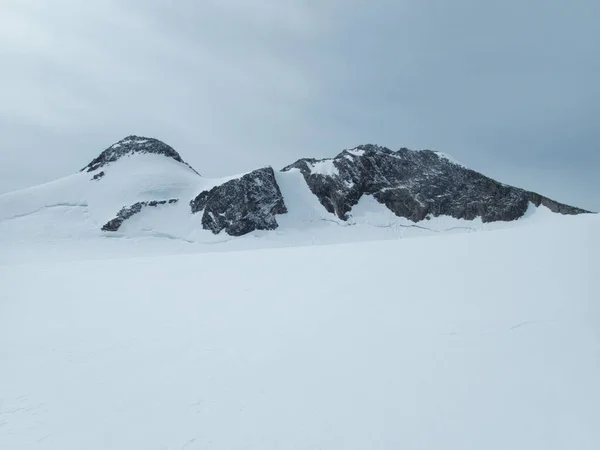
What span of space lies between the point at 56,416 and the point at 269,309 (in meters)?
4.96

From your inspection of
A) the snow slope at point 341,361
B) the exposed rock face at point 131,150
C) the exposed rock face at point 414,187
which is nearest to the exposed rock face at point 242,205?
the exposed rock face at point 414,187

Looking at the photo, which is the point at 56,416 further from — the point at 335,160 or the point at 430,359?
the point at 335,160

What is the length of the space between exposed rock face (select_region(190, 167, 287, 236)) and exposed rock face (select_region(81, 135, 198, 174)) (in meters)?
26.7

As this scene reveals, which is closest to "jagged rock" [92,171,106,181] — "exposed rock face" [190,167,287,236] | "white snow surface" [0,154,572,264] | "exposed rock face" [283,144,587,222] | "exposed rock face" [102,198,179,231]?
"white snow surface" [0,154,572,264]

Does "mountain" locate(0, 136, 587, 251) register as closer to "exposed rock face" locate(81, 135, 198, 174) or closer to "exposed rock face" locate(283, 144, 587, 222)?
"exposed rock face" locate(283, 144, 587, 222)

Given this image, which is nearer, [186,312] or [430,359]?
[430,359]

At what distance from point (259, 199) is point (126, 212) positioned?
2415cm

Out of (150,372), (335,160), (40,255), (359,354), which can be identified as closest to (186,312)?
(150,372)

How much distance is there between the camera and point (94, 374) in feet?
20.2

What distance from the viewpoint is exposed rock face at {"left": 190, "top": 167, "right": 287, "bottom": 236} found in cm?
5500

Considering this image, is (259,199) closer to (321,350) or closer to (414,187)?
(414,187)

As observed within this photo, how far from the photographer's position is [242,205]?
57281mm

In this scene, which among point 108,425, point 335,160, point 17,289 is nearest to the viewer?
point 108,425

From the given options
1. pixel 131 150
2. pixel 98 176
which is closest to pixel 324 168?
pixel 131 150
